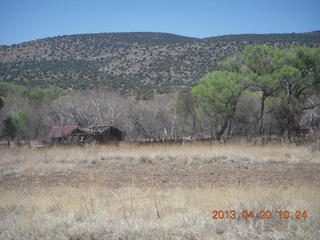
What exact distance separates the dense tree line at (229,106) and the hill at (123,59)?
68.9 ft

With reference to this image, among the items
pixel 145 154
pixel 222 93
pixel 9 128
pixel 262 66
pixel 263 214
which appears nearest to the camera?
pixel 263 214

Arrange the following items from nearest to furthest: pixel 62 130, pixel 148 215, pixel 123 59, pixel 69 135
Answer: pixel 148 215, pixel 69 135, pixel 62 130, pixel 123 59

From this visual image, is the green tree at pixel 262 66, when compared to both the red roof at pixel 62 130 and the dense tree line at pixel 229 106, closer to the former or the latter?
the dense tree line at pixel 229 106

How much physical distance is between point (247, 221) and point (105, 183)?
20.2ft

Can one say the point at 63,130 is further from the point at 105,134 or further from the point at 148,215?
the point at 148,215

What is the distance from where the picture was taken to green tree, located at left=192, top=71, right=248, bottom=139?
24.9 m

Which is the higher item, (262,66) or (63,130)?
(262,66)

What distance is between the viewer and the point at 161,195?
317 inches

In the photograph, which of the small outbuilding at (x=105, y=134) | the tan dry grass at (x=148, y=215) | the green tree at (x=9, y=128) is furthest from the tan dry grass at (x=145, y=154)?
the green tree at (x=9, y=128)

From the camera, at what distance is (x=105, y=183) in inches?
418

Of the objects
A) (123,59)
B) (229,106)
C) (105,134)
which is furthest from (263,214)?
(123,59)

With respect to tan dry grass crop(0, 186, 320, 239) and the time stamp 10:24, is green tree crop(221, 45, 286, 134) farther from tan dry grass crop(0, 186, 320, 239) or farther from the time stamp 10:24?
the time stamp 10:24

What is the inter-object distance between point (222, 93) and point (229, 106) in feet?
4.67

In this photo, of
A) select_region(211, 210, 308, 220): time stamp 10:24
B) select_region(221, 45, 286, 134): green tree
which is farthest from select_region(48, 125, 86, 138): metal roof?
select_region(211, 210, 308, 220): time stamp 10:24
